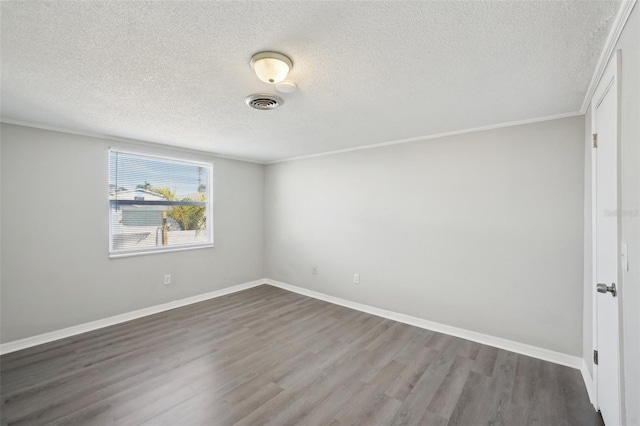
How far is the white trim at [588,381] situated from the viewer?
6.58ft

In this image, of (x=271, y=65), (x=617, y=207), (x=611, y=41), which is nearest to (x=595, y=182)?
(x=617, y=207)

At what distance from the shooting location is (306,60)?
164cm

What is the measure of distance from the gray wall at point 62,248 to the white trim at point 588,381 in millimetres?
4485

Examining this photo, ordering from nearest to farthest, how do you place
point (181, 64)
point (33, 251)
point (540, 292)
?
point (181, 64) < point (540, 292) < point (33, 251)

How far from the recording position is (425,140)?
3.34m

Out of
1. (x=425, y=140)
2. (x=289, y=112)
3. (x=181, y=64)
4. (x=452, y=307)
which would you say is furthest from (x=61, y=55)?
(x=452, y=307)

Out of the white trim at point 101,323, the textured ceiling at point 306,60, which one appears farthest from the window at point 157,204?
the textured ceiling at point 306,60

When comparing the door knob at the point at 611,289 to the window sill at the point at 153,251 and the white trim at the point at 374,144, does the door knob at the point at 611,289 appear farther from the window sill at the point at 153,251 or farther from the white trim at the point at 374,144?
the window sill at the point at 153,251

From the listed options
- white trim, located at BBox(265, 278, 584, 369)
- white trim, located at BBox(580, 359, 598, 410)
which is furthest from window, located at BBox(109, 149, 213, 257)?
white trim, located at BBox(580, 359, 598, 410)

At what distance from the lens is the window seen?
3506 millimetres

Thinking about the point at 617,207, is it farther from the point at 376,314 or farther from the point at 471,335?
the point at 376,314

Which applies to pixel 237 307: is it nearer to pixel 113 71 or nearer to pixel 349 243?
pixel 349 243

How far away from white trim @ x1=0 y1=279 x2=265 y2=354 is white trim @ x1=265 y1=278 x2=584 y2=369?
1.69 m

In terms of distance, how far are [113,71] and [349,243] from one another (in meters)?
3.19
